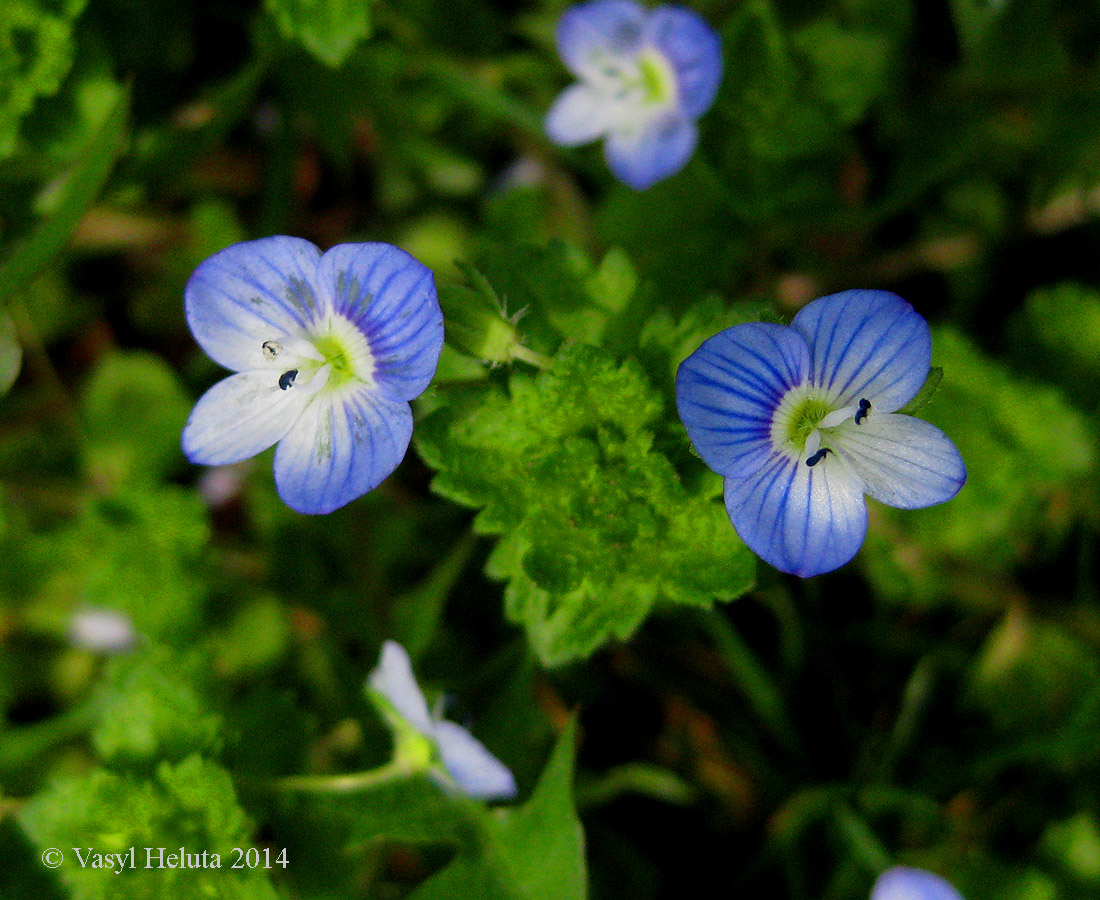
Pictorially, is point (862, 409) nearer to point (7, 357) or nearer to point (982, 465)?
point (982, 465)

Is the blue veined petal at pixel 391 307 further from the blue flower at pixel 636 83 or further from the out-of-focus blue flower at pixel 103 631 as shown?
the out-of-focus blue flower at pixel 103 631

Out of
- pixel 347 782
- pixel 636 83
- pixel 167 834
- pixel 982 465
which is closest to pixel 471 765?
pixel 347 782

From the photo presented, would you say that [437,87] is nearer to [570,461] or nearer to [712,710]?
[570,461]

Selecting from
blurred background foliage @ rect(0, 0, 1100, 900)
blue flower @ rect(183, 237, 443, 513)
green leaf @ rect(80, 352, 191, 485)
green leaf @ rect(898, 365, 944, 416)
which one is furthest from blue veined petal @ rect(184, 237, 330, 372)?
green leaf @ rect(80, 352, 191, 485)

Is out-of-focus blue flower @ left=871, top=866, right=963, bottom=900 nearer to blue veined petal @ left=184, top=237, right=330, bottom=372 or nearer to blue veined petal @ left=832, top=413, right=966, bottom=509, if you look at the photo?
blue veined petal @ left=832, top=413, right=966, bottom=509

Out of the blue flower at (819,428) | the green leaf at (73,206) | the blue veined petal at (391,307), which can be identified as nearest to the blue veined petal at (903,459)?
the blue flower at (819,428)
